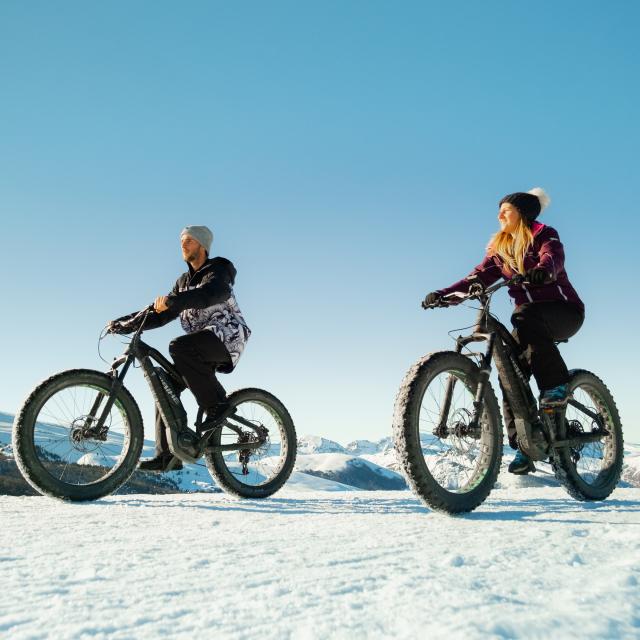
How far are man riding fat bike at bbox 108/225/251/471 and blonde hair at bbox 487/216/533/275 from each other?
107 inches

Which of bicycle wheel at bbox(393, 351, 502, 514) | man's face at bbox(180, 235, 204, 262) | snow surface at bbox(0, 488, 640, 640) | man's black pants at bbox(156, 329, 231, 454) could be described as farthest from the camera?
man's face at bbox(180, 235, 204, 262)

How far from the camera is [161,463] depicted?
523 cm

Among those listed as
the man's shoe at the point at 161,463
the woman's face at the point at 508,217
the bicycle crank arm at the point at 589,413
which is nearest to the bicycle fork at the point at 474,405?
the woman's face at the point at 508,217

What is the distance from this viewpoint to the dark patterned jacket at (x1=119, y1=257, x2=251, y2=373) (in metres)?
5.34

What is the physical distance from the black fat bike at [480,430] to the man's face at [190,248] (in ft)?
9.36

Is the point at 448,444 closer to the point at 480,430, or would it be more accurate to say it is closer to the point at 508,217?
the point at 480,430

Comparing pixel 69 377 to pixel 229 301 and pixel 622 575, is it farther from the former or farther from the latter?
pixel 622 575

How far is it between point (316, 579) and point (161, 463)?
12.6 ft

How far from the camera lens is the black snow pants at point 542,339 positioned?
4.71 m

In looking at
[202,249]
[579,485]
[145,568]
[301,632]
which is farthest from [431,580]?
[202,249]

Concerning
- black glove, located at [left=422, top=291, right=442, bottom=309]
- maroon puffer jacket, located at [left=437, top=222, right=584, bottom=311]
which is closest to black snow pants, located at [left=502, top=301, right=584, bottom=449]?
maroon puffer jacket, located at [left=437, top=222, right=584, bottom=311]

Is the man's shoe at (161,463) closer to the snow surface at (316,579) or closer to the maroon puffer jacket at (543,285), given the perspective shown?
the snow surface at (316,579)

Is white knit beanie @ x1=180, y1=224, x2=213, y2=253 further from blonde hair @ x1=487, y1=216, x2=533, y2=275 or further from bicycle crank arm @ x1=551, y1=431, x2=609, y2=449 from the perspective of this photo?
bicycle crank arm @ x1=551, y1=431, x2=609, y2=449

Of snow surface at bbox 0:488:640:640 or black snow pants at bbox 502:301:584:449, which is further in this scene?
black snow pants at bbox 502:301:584:449
